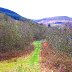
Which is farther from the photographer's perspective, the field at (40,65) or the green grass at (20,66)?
the green grass at (20,66)

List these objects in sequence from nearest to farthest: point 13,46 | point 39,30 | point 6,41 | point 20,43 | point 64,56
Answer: point 64,56
point 6,41
point 13,46
point 20,43
point 39,30

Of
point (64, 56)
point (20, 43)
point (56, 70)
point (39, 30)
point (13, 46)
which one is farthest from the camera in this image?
point (39, 30)

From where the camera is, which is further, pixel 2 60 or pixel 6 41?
pixel 6 41

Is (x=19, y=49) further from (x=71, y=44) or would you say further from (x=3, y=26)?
(x=71, y=44)

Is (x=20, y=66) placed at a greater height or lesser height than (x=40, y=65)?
greater

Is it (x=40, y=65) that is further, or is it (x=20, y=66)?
(x=40, y=65)

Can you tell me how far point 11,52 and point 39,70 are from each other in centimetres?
2344

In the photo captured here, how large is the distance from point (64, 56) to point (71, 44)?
7.46 feet

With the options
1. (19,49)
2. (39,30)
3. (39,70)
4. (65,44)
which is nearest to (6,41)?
(19,49)

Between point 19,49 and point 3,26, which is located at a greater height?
point 3,26

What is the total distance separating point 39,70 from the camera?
36.3 metres

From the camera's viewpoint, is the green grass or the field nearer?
the field

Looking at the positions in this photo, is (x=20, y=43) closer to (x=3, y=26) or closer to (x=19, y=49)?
(x=19, y=49)

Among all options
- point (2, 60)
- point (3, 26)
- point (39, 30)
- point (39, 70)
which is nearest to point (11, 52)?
point (3, 26)
